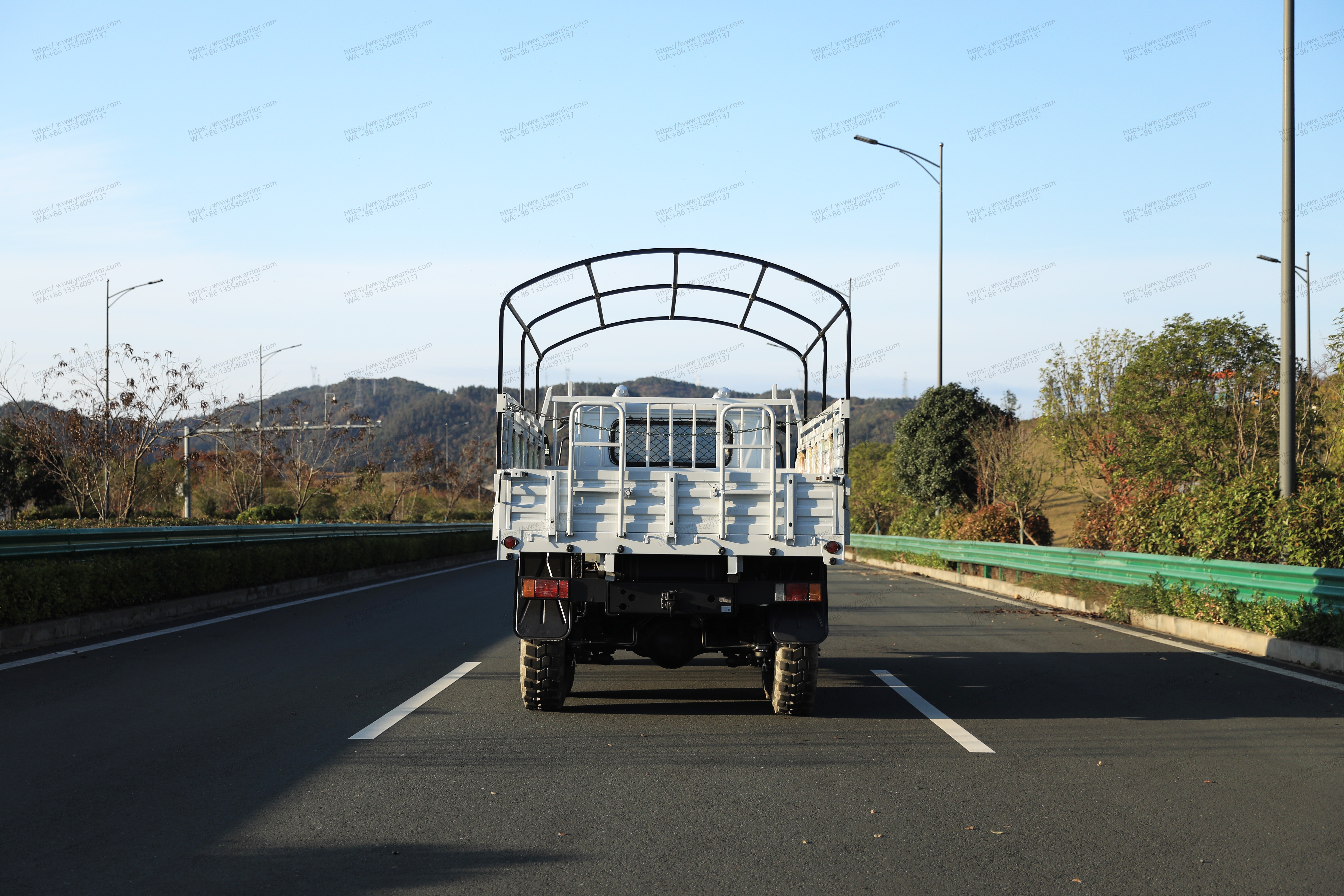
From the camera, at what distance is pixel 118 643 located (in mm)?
10758

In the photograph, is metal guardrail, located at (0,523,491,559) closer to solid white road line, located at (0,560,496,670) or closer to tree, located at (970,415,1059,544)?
solid white road line, located at (0,560,496,670)

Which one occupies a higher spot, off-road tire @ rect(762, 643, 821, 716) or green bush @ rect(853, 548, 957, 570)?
off-road tire @ rect(762, 643, 821, 716)

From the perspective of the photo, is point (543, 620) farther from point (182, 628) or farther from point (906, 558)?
point (906, 558)

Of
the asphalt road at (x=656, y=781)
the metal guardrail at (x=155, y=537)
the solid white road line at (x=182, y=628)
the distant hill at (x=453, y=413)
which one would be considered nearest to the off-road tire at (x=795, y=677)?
the asphalt road at (x=656, y=781)

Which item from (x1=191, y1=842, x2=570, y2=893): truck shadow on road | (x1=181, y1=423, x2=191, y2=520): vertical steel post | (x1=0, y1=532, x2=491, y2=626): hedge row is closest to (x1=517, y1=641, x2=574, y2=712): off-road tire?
(x1=191, y1=842, x2=570, y2=893): truck shadow on road

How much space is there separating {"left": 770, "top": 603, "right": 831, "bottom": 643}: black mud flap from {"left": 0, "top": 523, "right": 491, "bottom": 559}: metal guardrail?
809 cm

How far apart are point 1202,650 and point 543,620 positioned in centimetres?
765

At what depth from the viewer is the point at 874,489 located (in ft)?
167

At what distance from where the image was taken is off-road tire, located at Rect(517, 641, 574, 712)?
24.7 ft

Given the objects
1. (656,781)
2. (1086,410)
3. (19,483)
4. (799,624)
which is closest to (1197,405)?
(1086,410)

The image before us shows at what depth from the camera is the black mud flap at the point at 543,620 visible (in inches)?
291

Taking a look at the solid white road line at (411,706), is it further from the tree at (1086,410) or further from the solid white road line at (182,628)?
the tree at (1086,410)

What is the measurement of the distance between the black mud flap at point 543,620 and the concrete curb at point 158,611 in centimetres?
577

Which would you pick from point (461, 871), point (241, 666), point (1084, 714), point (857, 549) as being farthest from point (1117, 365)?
point (461, 871)
